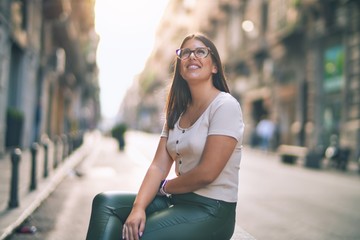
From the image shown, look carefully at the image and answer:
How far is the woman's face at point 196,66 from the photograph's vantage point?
2668mm

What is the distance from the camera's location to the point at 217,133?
2436 millimetres

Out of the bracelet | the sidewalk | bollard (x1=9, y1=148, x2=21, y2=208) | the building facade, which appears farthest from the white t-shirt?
the building facade

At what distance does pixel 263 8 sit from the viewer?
2706cm

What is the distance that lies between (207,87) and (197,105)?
0.39 feet

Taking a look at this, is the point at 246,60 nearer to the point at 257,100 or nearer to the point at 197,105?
the point at 257,100

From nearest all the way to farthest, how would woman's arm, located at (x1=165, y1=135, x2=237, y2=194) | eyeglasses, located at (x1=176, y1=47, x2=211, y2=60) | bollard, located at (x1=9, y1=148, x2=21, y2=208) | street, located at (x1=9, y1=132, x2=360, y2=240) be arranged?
woman's arm, located at (x1=165, y1=135, x2=237, y2=194) < eyeglasses, located at (x1=176, y1=47, x2=211, y2=60) < street, located at (x1=9, y1=132, x2=360, y2=240) < bollard, located at (x1=9, y1=148, x2=21, y2=208)

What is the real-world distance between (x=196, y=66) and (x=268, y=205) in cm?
447

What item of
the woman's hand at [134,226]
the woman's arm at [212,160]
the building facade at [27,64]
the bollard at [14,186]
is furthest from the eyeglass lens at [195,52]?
the building facade at [27,64]

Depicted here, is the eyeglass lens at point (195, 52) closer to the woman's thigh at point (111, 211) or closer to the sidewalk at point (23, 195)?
the woman's thigh at point (111, 211)

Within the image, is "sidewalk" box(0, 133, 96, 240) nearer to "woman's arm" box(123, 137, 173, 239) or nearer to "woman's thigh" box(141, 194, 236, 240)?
"woman's arm" box(123, 137, 173, 239)

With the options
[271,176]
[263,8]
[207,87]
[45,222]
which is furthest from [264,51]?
[207,87]

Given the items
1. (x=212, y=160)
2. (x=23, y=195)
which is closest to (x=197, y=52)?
(x=212, y=160)

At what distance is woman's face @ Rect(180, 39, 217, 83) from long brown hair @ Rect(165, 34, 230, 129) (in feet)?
0.09

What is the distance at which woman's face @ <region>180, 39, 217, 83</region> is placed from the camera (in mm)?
2668
